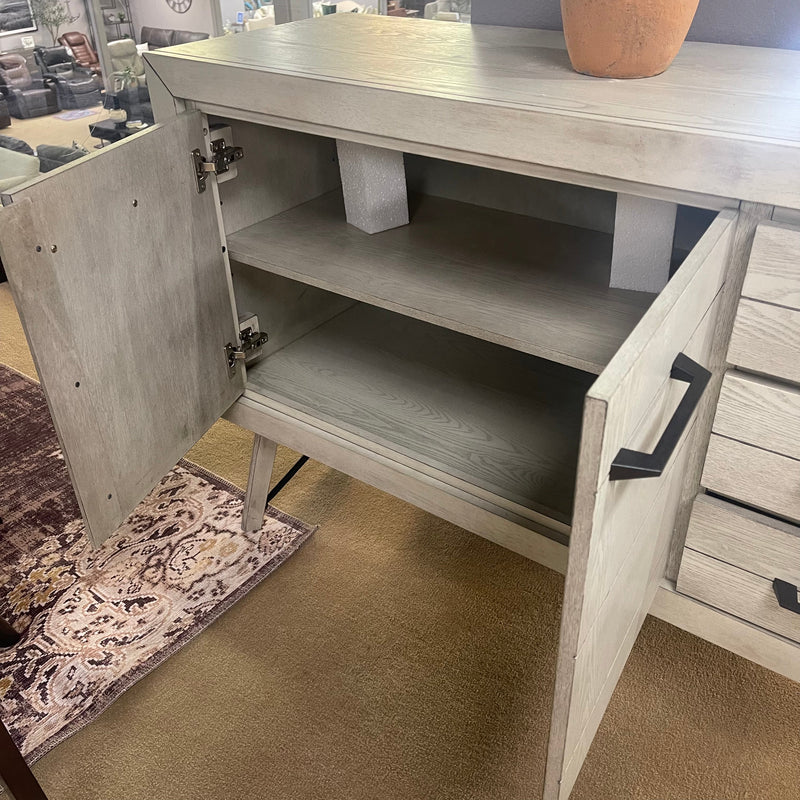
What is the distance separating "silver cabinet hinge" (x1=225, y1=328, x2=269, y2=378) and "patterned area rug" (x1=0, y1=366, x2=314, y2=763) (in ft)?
1.66

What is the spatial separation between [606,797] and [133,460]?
85cm

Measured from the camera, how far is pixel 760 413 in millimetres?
846

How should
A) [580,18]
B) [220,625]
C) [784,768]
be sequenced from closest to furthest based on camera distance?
[580,18]
[784,768]
[220,625]

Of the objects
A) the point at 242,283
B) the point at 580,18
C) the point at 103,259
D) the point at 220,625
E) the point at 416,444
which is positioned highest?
the point at 580,18

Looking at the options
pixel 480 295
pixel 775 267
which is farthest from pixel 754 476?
pixel 480 295

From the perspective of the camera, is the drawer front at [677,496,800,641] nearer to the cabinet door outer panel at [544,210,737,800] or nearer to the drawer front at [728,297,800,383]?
the cabinet door outer panel at [544,210,737,800]

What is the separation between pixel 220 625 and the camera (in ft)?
4.86

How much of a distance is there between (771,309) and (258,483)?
1.10m

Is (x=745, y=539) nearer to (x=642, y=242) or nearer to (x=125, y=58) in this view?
(x=642, y=242)

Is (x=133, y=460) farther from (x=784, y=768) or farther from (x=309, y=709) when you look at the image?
(x=784, y=768)

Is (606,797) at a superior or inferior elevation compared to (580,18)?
inferior

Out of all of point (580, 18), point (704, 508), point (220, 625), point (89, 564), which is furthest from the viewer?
point (89, 564)

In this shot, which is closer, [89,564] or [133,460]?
[133,460]

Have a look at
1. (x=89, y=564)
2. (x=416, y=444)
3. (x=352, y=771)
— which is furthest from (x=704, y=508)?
(x=89, y=564)
